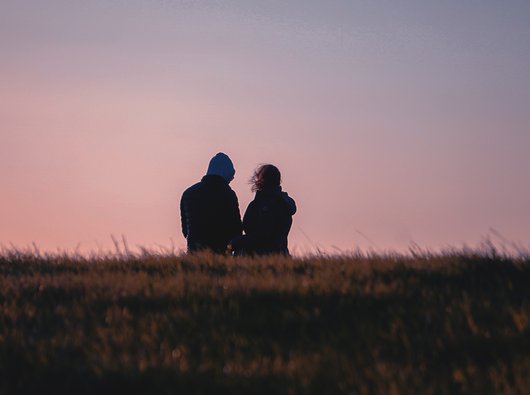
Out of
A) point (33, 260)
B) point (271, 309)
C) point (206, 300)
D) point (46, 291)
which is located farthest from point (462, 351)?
point (33, 260)

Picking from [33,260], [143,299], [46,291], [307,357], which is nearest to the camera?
[307,357]

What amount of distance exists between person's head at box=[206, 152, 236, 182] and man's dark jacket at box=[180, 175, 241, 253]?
14cm

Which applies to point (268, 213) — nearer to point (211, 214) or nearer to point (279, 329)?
point (211, 214)

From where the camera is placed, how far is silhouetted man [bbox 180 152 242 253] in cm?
1357

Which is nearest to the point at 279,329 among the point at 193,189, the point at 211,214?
the point at 211,214

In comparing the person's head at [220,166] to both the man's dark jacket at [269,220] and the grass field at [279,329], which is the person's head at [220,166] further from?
the grass field at [279,329]

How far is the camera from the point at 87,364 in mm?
6281

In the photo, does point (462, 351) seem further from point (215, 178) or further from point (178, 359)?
point (215, 178)

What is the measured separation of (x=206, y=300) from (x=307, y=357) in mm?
1732

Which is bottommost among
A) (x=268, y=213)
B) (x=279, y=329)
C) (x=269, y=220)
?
(x=279, y=329)

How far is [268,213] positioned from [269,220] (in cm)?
11

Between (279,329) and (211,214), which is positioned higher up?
(211,214)

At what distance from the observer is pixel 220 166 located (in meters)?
14.0

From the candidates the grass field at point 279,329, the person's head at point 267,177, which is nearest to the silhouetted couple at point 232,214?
the person's head at point 267,177
